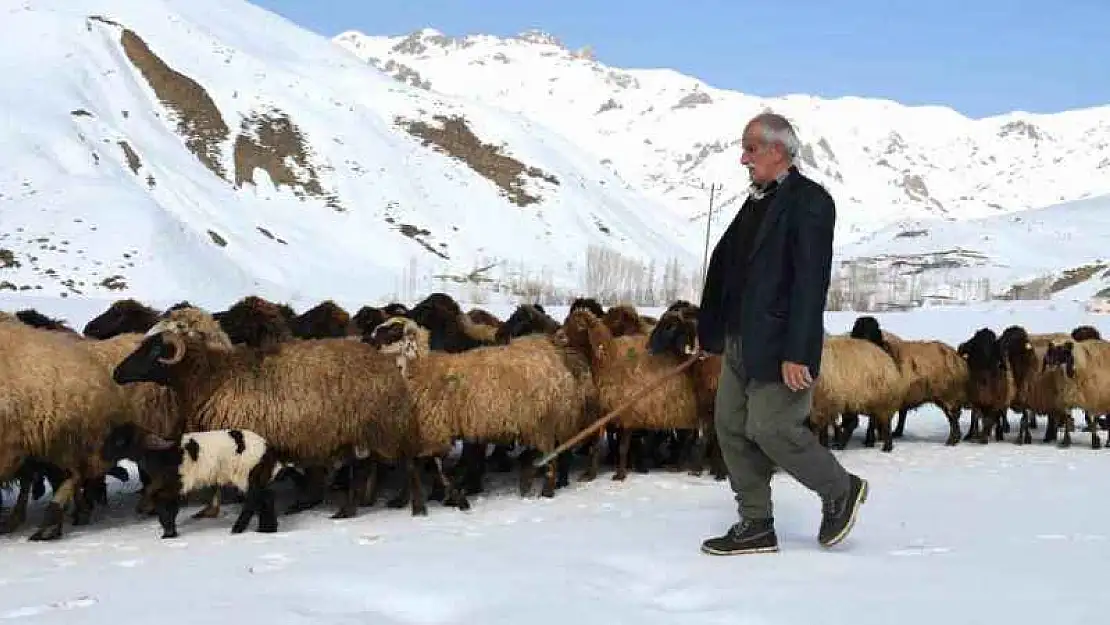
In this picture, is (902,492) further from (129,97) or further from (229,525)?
(129,97)

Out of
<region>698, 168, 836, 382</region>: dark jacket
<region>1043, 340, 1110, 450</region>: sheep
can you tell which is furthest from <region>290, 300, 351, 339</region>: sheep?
<region>1043, 340, 1110, 450</region>: sheep

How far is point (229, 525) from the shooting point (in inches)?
298

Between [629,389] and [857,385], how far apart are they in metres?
3.44

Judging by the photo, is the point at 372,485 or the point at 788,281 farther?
the point at 372,485

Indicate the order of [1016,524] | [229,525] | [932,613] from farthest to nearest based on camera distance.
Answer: [229,525] < [1016,524] < [932,613]

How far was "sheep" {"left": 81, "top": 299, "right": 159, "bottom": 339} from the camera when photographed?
1062 cm

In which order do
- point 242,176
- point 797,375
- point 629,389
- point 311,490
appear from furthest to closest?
point 242,176 → point 629,389 → point 311,490 → point 797,375

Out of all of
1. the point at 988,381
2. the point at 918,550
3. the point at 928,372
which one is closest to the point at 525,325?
the point at 928,372

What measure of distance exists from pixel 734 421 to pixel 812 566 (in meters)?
0.91

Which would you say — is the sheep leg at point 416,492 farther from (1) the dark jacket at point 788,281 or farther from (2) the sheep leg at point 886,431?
(2) the sheep leg at point 886,431

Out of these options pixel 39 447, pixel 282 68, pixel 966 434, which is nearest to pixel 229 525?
pixel 39 447

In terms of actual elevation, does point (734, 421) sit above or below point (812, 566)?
above

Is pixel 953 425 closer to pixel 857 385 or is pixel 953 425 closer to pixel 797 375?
pixel 857 385

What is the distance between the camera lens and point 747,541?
5438 mm
